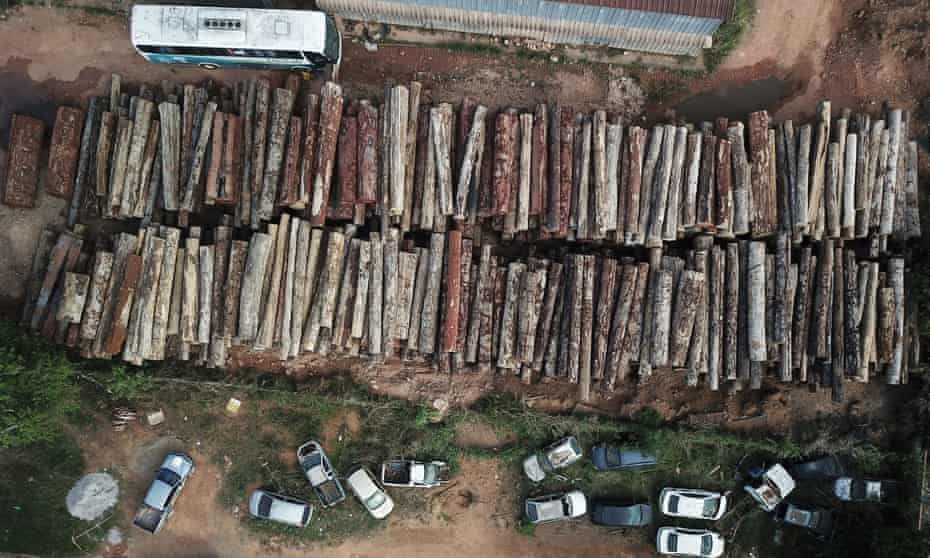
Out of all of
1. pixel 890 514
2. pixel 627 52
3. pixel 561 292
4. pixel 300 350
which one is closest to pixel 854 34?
pixel 627 52

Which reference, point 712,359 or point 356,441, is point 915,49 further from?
point 356,441

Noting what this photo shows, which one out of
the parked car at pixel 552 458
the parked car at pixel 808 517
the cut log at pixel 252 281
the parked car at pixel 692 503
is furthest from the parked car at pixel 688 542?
the cut log at pixel 252 281

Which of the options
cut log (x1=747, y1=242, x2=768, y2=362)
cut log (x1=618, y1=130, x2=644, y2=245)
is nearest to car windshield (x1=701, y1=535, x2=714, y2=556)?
cut log (x1=747, y1=242, x2=768, y2=362)

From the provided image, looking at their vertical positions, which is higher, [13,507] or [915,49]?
[915,49]

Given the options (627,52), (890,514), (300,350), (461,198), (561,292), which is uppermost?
(627,52)

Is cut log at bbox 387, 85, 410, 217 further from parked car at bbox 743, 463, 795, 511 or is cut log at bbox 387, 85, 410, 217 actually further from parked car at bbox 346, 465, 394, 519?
parked car at bbox 743, 463, 795, 511

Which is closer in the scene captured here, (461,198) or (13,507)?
(461,198)

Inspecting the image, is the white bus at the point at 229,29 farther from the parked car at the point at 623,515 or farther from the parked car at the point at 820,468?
the parked car at the point at 820,468
